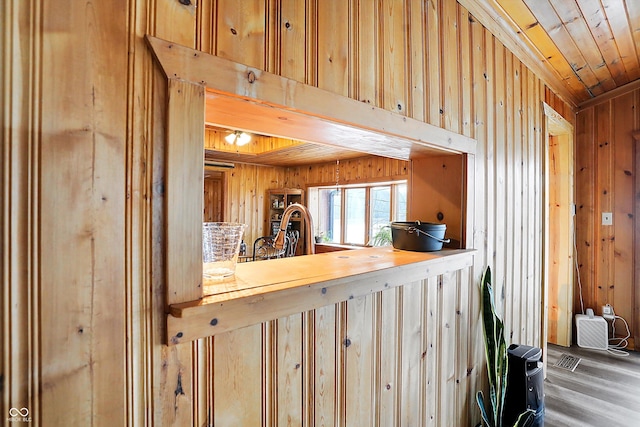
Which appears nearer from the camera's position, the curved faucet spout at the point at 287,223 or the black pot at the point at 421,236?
the curved faucet spout at the point at 287,223

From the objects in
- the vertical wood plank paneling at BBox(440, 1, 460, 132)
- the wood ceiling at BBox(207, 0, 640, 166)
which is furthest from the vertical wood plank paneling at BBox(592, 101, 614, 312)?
the vertical wood plank paneling at BBox(440, 1, 460, 132)

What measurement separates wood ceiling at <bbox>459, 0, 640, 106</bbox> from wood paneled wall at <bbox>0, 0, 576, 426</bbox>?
886 mm

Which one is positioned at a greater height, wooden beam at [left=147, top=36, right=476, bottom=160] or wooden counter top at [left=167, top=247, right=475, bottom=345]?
wooden beam at [left=147, top=36, right=476, bottom=160]

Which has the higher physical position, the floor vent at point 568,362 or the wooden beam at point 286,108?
the wooden beam at point 286,108

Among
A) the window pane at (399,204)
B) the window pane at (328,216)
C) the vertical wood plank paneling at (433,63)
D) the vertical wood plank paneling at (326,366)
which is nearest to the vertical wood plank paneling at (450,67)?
the vertical wood plank paneling at (433,63)

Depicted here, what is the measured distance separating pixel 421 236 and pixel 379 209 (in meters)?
3.29

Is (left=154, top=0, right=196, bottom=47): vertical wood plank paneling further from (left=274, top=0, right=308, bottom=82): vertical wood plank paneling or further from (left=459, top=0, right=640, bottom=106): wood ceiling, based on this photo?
(left=459, top=0, right=640, bottom=106): wood ceiling

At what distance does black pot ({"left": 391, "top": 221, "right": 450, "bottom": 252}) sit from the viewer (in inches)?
59.4

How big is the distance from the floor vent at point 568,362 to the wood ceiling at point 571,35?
2.39 metres

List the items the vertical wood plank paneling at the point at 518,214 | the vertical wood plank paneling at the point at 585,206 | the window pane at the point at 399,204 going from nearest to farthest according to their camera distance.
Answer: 1. the vertical wood plank paneling at the point at 518,214
2. the vertical wood plank paneling at the point at 585,206
3. the window pane at the point at 399,204

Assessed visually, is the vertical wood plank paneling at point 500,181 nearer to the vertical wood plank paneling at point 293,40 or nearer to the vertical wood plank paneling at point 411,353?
the vertical wood plank paneling at point 411,353

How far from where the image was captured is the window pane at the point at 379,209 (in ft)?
15.2

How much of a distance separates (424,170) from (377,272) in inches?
34.7

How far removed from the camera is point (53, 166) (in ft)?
1.80
